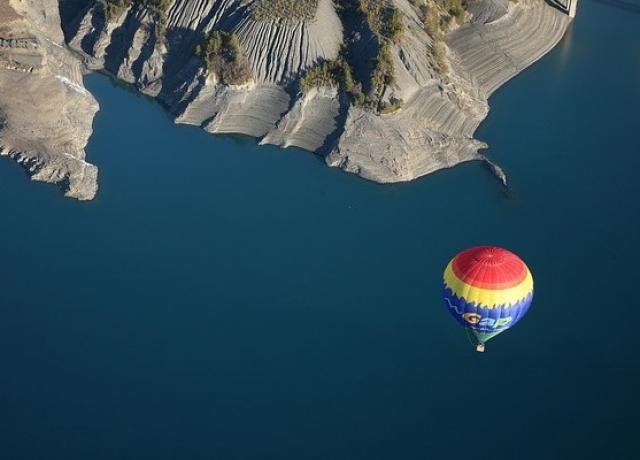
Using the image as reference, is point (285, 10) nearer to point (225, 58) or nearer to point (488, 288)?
point (225, 58)

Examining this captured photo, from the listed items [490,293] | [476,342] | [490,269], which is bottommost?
[476,342]

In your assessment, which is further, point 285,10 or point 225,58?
point 285,10

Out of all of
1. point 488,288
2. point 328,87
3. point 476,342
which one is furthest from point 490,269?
point 328,87

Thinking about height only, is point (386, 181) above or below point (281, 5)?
below

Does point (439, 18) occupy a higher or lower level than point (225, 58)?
higher

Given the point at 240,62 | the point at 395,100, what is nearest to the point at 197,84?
the point at 240,62

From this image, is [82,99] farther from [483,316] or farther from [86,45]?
[483,316]

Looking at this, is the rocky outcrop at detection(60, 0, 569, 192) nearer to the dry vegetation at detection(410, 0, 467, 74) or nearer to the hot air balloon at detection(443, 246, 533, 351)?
the dry vegetation at detection(410, 0, 467, 74)

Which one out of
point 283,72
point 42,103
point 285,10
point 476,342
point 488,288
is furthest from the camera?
point 285,10
